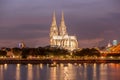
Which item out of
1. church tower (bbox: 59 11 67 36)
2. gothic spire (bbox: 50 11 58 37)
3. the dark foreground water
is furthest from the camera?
church tower (bbox: 59 11 67 36)

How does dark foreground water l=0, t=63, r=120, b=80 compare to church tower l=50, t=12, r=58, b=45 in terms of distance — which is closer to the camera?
dark foreground water l=0, t=63, r=120, b=80

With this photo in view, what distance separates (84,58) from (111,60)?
646 cm

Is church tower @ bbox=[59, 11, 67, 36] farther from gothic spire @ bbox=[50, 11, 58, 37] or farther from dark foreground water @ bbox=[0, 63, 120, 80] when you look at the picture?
dark foreground water @ bbox=[0, 63, 120, 80]

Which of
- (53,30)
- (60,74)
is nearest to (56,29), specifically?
(53,30)

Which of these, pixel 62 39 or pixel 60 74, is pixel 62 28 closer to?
pixel 62 39

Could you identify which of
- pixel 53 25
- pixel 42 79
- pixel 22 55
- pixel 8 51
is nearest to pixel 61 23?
pixel 53 25

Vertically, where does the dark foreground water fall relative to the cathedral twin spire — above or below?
below

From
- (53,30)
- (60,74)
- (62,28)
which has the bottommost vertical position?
(60,74)

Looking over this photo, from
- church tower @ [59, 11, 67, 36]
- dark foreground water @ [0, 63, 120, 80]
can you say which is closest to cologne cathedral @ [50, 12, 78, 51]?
church tower @ [59, 11, 67, 36]

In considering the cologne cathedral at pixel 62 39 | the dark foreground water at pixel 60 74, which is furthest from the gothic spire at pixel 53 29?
the dark foreground water at pixel 60 74

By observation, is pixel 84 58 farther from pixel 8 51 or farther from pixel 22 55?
pixel 8 51

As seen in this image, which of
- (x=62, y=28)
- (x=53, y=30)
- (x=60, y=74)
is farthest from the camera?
(x=53, y=30)

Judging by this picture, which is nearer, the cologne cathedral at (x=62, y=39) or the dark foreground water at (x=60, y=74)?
the dark foreground water at (x=60, y=74)

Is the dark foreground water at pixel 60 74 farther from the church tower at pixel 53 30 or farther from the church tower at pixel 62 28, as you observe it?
the church tower at pixel 62 28
